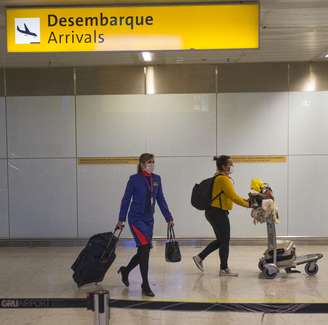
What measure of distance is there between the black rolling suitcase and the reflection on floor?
25 centimetres

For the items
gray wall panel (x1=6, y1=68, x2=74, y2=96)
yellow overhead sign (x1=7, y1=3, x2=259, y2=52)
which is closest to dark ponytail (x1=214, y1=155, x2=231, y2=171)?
yellow overhead sign (x1=7, y1=3, x2=259, y2=52)

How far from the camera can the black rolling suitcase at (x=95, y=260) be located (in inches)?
228

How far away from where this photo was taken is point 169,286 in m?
6.10

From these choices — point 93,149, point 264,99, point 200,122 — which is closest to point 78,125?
point 93,149

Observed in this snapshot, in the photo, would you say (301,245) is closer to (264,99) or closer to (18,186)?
(264,99)

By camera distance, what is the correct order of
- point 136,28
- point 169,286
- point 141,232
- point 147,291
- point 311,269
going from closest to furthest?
point 136,28 < point 141,232 < point 147,291 < point 169,286 < point 311,269

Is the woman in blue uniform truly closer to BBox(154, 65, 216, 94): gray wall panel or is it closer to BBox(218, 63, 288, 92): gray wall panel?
BBox(154, 65, 216, 94): gray wall panel

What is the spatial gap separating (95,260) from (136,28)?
283 cm

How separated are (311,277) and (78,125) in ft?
15.6

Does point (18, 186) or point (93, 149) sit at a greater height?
point (93, 149)

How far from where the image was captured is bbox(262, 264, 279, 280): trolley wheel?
20.6ft

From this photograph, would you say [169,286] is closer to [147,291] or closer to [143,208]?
[147,291]

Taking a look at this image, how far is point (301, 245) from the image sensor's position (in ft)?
27.8

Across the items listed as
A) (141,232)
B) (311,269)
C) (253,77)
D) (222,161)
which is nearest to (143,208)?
(141,232)
